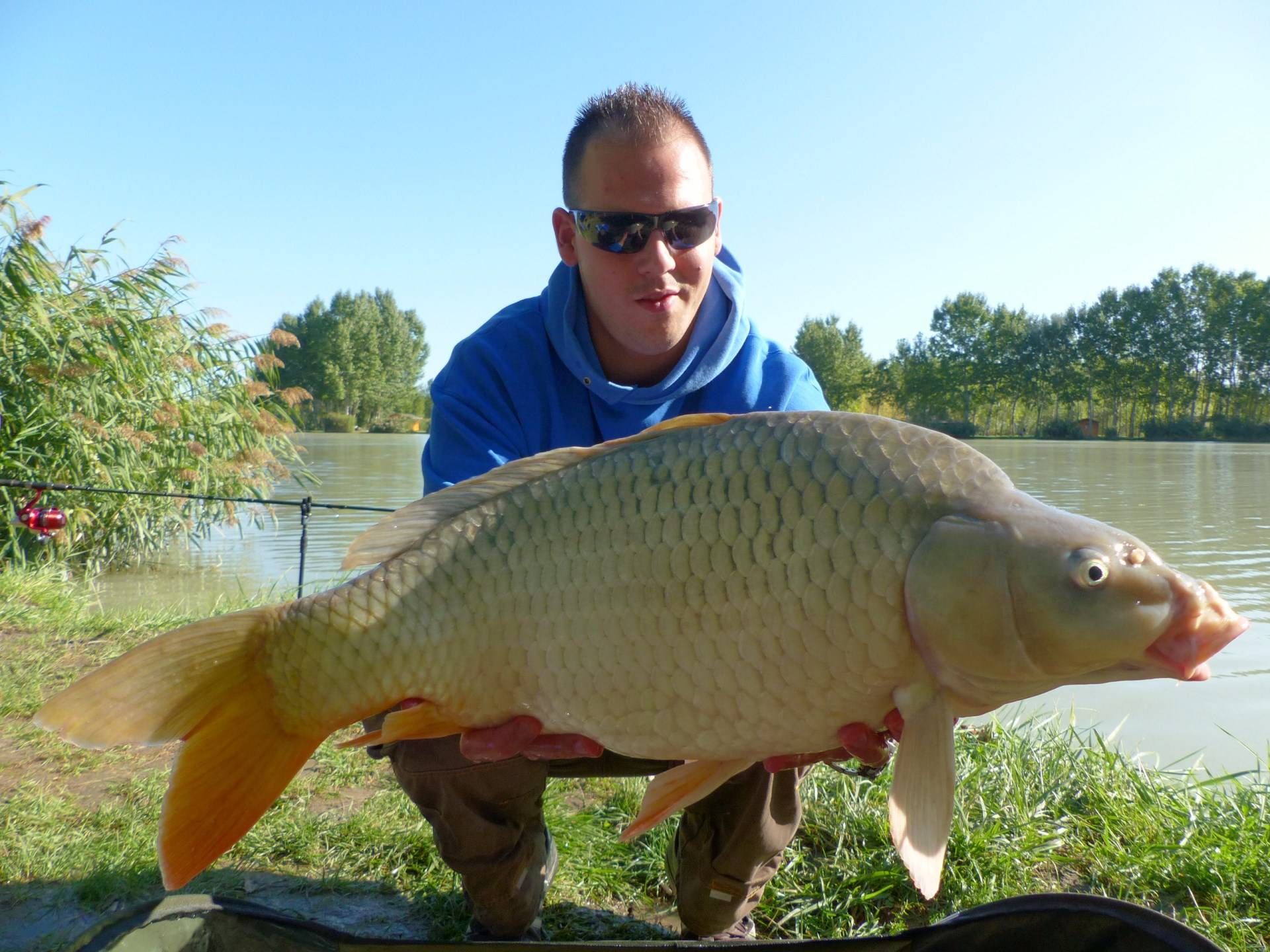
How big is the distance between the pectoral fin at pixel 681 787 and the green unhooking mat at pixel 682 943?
0.17m

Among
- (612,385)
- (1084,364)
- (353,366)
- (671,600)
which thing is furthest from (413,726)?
(1084,364)

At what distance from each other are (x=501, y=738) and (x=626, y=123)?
111cm

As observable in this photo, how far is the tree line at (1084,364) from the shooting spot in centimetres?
3669

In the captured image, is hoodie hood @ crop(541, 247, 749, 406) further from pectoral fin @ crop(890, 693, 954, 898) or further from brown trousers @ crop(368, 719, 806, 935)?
pectoral fin @ crop(890, 693, 954, 898)

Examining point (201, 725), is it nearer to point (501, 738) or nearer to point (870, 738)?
point (501, 738)

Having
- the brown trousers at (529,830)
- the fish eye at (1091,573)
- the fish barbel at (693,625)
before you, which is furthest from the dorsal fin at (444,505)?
the fish eye at (1091,573)

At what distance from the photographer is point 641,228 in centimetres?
165

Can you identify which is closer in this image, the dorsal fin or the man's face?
the dorsal fin

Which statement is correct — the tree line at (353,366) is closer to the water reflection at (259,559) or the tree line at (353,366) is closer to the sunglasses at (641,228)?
the water reflection at (259,559)

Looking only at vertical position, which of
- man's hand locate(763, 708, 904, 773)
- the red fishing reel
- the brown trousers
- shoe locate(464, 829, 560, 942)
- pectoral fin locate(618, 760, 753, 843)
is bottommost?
shoe locate(464, 829, 560, 942)

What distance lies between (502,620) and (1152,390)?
4307cm

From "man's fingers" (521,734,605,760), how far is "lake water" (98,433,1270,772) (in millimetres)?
1761

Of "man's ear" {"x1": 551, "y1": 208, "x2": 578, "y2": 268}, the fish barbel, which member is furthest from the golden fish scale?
"man's ear" {"x1": 551, "y1": 208, "x2": 578, "y2": 268}

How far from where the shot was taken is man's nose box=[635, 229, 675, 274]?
1650mm
